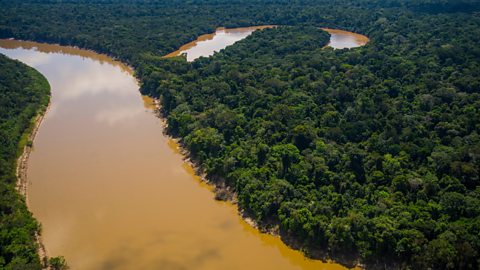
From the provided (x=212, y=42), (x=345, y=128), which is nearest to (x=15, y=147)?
(x=345, y=128)

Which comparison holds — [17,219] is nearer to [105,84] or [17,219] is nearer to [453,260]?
[453,260]

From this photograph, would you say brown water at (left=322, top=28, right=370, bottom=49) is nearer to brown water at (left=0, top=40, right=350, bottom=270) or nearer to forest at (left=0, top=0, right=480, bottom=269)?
forest at (left=0, top=0, right=480, bottom=269)

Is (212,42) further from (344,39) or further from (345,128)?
(345,128)

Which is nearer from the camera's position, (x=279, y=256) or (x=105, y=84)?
(x=279, y=256)

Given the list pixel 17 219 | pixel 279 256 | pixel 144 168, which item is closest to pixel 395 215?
pixel 279 256

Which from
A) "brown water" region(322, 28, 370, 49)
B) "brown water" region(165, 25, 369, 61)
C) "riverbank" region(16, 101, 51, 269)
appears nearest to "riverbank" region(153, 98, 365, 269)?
"riverbank" region(16, 101, 51, 269)

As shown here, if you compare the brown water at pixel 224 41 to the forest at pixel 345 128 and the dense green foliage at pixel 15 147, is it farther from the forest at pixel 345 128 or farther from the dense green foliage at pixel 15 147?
the dense green foliage at pixel 15 147

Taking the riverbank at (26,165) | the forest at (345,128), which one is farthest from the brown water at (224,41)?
the riverbank at (26,165)
